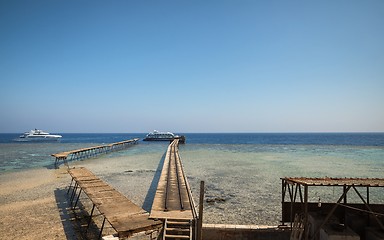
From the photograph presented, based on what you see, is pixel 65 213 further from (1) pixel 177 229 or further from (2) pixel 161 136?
(2) pixel 161 136

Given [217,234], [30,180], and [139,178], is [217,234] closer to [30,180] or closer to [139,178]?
[139,178]

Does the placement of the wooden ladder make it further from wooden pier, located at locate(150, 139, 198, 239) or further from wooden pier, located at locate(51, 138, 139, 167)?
wooden pier, located at locate(51, 138, 139, 167)

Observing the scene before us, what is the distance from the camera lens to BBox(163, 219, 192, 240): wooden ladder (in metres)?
8.37

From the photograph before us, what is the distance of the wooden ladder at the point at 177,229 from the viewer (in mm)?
8367

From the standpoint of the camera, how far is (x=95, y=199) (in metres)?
10.6

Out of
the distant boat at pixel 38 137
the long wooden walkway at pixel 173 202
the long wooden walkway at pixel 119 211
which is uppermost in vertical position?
the long wooden walkway at pixel 119 211

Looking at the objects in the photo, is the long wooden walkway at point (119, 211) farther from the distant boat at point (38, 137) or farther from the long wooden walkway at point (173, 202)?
the distant boat at point (38, 137)

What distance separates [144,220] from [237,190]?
35.8 feet

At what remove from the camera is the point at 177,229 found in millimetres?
8641

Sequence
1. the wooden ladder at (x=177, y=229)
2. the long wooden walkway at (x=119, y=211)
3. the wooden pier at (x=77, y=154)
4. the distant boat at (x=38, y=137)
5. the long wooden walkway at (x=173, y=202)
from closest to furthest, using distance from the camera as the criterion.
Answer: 1. the long wooden walkway at (x=119, y=211)
2. the wooden ladder at (x=177, y=229)
3. the long wooden walkway at (x=173, y=202)
4. the wooden pier at (x=77, y=154)
5. the distant boat at (x=38, y=137)

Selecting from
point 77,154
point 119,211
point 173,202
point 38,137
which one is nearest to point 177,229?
point 119,211

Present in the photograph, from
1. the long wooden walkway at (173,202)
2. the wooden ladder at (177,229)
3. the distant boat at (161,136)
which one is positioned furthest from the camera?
the distant boat at (161,136)

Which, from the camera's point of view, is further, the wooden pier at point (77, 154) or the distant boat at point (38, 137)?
the distant boat at point (38, 137)

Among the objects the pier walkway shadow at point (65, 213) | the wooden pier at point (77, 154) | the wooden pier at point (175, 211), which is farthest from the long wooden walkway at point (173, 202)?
the wooden pier at point (77, 154)
